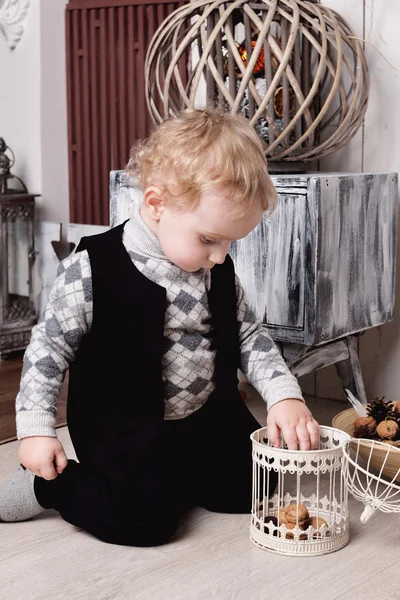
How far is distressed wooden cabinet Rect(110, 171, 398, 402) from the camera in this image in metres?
1.59

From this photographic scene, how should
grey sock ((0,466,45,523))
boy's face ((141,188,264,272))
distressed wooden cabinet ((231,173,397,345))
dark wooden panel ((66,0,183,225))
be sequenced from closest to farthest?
boy's face ((141,188,264,272)) → grey sock ((0,466,45,523)) → distressed wooden cabinet ((231,173,397,345)) → dark wooden panel ((66,0,183,225))

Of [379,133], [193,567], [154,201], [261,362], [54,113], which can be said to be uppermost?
[54,113]

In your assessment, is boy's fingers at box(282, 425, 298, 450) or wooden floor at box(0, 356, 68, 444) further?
wooden floor at box(0, 356, 68, 444)

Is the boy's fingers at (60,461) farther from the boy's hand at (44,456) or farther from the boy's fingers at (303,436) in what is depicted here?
the boy's fingers at (303,436)

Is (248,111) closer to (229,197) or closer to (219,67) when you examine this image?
(219,67)

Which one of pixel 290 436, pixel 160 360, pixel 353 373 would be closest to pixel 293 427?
pixel 290 436

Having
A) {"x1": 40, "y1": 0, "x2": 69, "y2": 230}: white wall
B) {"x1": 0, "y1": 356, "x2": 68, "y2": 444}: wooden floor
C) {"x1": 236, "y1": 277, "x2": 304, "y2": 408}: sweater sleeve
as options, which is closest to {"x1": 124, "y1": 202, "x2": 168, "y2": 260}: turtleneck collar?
{"x1": 236, "y1": 277, "x2": 304, "y2": 408}: sweater sleeve

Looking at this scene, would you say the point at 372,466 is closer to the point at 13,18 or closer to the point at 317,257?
the point at 317,257

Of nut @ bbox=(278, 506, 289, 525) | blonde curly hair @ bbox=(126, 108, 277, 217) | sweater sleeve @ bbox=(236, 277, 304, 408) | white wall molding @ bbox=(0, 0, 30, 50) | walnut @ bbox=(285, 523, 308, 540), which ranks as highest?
white wall molding @ bbox=(0, 0, 30, 50)

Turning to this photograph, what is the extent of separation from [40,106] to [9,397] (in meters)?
1.00

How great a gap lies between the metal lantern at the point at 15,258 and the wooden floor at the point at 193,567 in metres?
1.22

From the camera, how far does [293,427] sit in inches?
49.3

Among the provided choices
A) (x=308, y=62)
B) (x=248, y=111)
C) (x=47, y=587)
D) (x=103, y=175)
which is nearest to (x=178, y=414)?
(x=47, y=587)

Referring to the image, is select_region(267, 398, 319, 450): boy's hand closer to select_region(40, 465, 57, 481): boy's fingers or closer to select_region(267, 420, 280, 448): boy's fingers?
select_region(267, 420, 280, 448): boy's fingers
